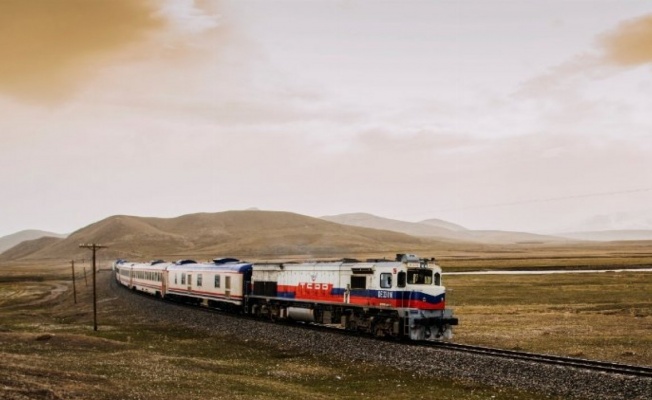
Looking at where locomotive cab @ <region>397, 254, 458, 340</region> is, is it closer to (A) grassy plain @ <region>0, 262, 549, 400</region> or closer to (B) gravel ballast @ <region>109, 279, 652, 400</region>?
(B) gravel ballast @ <region>109, 279, 652, 400</region>

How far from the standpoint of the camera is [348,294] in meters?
39.4

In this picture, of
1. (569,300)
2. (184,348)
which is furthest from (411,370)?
(569,300)

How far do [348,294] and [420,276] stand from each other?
537 centimetres

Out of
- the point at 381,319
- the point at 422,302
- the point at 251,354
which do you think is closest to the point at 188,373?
the point at 251,354

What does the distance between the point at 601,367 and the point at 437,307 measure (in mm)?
10868

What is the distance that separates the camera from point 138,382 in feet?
86.4

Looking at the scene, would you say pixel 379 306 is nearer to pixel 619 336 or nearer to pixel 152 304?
pixel 619 336

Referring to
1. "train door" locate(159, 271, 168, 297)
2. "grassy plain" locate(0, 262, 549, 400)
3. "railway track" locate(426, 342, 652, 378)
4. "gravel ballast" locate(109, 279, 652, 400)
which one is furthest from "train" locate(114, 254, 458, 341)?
"train door" locate(159, 271, 168, 297)

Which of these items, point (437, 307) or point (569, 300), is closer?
point (437, 307)

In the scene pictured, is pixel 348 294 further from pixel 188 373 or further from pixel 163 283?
pixel 163 283

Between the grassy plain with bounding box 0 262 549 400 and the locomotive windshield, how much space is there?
6132mm

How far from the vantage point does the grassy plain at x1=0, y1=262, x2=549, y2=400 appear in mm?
23844

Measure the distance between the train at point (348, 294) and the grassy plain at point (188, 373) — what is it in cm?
441

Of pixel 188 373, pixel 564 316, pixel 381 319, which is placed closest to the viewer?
pixel 188 373
